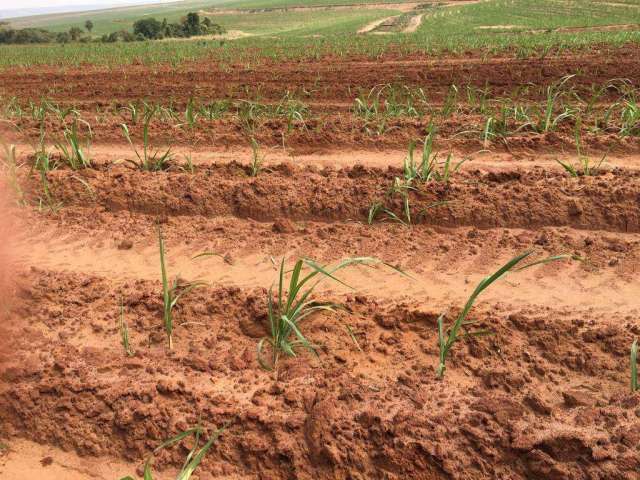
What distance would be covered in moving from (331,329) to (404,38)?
20.0 m

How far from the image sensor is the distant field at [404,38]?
645 inches

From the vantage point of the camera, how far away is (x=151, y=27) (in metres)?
37.7

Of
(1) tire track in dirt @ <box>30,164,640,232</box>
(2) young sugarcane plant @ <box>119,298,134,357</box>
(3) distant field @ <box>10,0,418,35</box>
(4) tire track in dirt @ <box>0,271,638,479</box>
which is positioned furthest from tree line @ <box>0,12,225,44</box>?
(4) tire track in dirt @ <box>0,271,638,479</box>

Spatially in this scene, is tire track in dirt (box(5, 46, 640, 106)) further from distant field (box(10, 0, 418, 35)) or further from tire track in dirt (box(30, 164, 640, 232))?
distant field (box(10, 0, 418, 35))

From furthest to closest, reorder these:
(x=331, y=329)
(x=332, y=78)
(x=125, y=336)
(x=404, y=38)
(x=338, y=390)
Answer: (x=404, y=38), (x=332, y=78), (x=331, y=329), (x=125, y=336), (x=338, y=390)

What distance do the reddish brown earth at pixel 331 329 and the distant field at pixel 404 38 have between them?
1084 centimetres

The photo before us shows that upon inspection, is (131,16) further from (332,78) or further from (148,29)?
(332,78)

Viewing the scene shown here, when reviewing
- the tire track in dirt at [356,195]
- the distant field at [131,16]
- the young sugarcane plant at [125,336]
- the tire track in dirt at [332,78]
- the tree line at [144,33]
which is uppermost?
the distant field at [131,16]

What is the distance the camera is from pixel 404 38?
814 inches

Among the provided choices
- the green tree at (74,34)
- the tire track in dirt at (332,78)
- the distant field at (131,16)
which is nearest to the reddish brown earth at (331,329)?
the tire track in dirt at (332,78)

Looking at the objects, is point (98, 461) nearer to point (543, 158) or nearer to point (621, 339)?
point (621, 339)

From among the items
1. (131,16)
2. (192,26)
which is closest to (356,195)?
(192,26)

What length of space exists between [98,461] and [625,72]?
10593 millimetres

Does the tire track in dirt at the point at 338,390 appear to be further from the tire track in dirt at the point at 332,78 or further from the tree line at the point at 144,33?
the tree line at the point at 144,33
